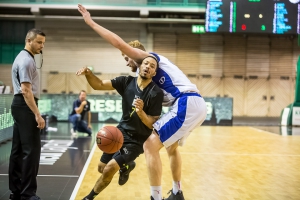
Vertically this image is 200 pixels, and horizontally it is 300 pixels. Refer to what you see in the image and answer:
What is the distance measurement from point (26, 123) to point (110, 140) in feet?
3.28

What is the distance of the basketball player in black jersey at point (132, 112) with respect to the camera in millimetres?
4547

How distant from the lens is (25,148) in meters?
4.70

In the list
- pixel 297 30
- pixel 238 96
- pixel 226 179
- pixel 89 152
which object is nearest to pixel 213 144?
pixel 89 152

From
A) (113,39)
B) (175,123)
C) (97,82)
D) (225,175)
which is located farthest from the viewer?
(225,175)

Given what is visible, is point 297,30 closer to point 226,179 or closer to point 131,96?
point 226,179

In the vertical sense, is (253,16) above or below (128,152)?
above

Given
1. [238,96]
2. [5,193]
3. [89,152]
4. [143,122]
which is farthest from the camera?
[238,96]

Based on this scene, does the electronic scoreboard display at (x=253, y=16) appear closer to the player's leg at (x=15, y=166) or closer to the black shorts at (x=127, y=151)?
the black shorts at (x=127, y=151)

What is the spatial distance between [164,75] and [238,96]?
2121cm

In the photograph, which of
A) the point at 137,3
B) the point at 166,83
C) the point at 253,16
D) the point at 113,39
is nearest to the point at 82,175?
the point at 166,83

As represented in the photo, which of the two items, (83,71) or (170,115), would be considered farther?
(170,115)

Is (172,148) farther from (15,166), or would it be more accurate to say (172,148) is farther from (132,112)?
(15,166)

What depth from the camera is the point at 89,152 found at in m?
9.42

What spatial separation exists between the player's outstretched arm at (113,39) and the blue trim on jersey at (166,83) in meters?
0.34
